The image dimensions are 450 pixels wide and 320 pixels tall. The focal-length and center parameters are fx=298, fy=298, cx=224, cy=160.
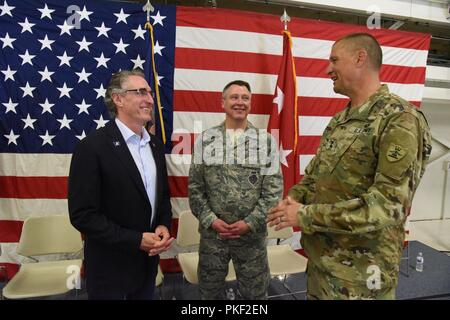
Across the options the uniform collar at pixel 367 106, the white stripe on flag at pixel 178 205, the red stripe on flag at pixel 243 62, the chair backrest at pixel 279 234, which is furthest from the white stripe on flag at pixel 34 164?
the uniform collar at pixel 367 106

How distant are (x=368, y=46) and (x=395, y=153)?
43 centimetres

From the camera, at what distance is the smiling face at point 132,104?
53.2 inches

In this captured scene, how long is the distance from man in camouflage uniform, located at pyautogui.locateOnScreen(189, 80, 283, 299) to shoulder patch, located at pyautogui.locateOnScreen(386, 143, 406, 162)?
0.88 m

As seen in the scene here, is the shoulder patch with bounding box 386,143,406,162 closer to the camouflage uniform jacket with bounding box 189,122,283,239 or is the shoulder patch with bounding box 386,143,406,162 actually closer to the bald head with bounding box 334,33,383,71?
the bald head with bounding box 334,33,383,71

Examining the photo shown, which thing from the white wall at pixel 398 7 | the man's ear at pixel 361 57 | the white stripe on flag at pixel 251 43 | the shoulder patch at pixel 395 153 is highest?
the white wall at pixel 398 7

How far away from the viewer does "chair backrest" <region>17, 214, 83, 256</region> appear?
225cm

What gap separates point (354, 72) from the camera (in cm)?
113

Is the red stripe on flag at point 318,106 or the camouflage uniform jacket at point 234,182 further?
the red stripe on flag at point 318,106

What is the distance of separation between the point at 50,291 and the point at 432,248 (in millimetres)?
4035

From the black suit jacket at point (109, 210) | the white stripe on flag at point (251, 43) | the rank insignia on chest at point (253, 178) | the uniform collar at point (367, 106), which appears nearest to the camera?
the uniform collar at point (367, 106)

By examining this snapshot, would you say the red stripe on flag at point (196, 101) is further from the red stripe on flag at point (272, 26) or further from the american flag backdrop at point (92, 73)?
the red stripe on flag at point (272, 26)

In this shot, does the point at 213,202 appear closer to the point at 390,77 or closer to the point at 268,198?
the point at 268,198

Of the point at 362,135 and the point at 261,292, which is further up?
the point at 362,135
